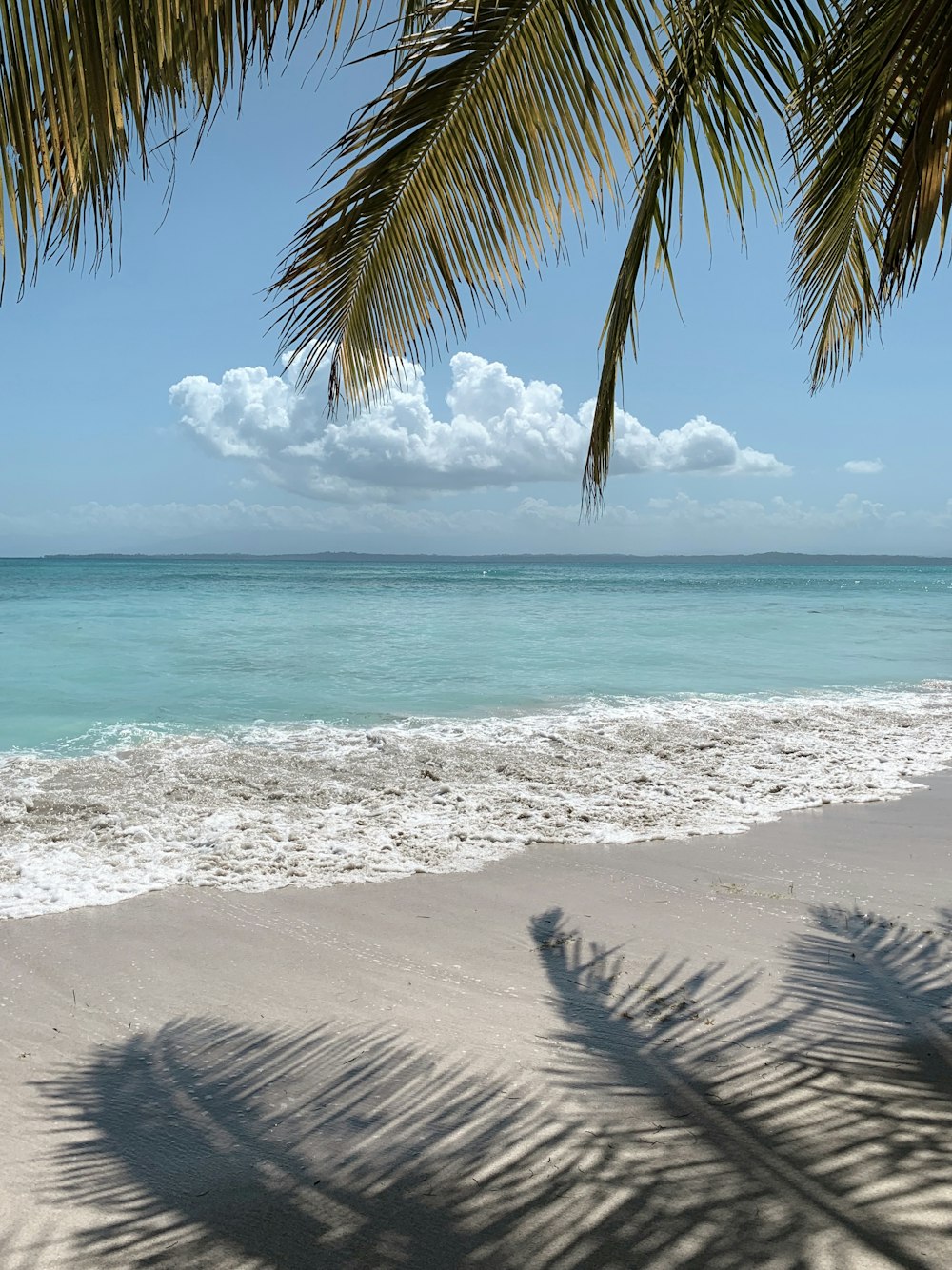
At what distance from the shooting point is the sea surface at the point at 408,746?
5.14 metres

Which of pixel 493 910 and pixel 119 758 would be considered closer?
pixel 493 910

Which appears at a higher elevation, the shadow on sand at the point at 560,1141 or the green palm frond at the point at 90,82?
the green palm frond at the point at 90,82

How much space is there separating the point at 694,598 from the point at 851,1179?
3744 centimetres

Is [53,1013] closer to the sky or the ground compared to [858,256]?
closer to the ground

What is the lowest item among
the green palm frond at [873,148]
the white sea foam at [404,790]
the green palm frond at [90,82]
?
the white sea foam at [404,790]

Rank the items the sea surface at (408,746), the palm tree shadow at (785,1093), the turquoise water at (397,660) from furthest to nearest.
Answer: the turquoise water at (397,660), the sea surface at (408,746), the palm tree shadow at (785,1093)

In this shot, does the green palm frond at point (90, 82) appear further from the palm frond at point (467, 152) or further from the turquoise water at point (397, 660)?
the turquoise water at point (397, 660)

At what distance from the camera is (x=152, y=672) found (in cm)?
1308

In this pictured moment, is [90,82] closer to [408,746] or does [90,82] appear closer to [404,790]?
[404,790]

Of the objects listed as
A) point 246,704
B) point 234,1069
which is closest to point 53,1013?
point 234,1069

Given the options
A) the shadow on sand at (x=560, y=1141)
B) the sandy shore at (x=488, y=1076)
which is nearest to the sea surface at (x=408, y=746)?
the sandy shore at (x=488, y=1076)

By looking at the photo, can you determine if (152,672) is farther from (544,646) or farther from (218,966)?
(218,966)

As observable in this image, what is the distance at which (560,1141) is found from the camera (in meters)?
2.29

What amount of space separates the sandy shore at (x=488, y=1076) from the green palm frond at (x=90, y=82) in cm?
207
